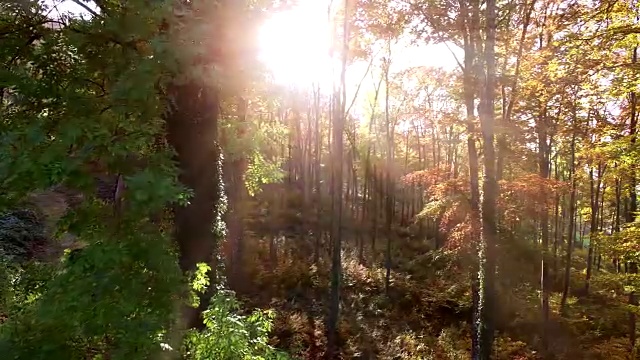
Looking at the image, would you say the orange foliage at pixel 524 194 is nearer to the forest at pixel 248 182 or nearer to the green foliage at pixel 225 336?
the forest at pixel 248 182

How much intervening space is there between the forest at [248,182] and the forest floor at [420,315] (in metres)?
0.08

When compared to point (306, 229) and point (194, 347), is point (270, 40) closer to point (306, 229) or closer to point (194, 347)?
point (194, 347)

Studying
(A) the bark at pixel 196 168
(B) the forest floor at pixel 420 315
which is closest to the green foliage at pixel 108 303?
(A) the bark at pixel 196 168

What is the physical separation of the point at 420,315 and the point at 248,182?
30.3 ft

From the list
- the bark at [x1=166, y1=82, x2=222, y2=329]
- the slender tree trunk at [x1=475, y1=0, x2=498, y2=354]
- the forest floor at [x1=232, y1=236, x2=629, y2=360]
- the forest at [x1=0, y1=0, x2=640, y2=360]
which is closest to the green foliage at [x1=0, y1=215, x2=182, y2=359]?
the forest at [x1=0, y1=0, x2=640, y2=360]

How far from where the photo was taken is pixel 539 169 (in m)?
15.1

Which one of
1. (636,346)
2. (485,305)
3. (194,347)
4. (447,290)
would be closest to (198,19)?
(194,347)

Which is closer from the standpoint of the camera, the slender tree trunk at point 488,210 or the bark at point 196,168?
the bark at point 196,168

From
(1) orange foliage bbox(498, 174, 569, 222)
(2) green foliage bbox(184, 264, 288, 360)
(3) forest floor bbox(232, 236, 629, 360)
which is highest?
(1) orange foliage bbox(498, 174, 569, 222)

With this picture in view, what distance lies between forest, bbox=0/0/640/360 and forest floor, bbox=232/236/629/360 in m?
0.08

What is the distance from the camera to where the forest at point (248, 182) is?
3.89 m

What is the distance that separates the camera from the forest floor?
1417 centimetres

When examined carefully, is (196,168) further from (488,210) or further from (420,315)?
(420,315)

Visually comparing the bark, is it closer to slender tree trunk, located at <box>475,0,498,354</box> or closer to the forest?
the forest
